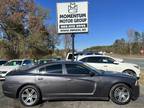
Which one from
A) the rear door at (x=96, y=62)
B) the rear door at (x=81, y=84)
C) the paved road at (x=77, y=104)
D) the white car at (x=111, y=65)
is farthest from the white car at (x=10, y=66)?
the rear door at (x=81, y=84)

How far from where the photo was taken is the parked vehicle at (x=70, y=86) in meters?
11.7

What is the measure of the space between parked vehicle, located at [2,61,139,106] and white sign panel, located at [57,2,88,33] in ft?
37.7

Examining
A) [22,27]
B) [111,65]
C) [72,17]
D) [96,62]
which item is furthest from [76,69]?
[22,27]

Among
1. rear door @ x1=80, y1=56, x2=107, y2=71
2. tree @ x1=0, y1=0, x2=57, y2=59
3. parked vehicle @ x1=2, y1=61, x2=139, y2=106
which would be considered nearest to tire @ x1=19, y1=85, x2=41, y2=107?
parked vehicle @ x1=2, y1=61, x2=139, y2=106

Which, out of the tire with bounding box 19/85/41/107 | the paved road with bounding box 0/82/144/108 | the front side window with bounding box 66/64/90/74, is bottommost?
the paved road with bounding box 0/82/144/108

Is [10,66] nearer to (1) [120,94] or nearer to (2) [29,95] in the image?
(2) [29,95]

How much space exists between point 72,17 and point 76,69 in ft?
37.6

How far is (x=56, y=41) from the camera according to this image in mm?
67438

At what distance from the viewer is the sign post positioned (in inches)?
907

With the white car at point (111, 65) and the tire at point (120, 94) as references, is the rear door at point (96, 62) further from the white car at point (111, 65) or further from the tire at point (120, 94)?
the tire at point (120, 94)

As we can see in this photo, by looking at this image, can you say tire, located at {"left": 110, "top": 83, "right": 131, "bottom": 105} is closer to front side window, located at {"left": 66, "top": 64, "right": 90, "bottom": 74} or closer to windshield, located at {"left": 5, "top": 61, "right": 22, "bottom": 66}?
front side window, located at {"left": 66, "top": 64, "right": 90, "bottom": 74}

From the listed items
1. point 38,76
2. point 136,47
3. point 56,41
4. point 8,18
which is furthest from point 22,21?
point 136,47

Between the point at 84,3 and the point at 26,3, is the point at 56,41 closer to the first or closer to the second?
the point at 26,3

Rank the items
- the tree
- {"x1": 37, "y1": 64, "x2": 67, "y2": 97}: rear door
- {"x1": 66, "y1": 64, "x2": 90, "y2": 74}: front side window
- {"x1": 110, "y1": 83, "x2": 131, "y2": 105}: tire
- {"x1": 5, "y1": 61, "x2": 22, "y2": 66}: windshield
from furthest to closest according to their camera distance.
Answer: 1. the tree
2. {"x1": 5, "y1": 61, "x2": 22, "y2": 66}: windshield
3. {"x1": 66, "y1": 64, "x2": 90, "y2": 74}: front side window
4. {"x1": 37, "y1": 64, "x2": 67, "y2": 97}: rear door
5. {"x1": 110, "y1": 83, "x2": 131, "y2": 105}: tire
